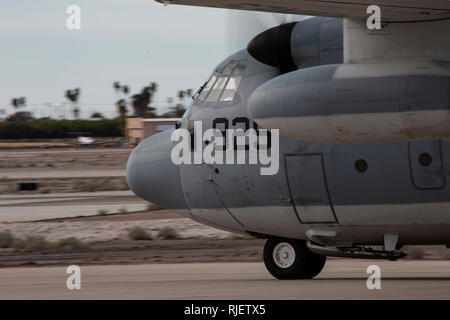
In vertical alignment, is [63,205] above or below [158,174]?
below

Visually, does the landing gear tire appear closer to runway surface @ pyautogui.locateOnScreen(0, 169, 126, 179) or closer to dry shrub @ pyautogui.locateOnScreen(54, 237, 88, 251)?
dry shrub @ pyautogui.locateOnScreen(54, 237, 88, 251)

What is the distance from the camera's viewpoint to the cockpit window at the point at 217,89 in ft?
50.7

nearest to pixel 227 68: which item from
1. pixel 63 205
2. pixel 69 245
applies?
pixel 69 245

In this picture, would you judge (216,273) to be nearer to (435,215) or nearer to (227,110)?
(227,110)

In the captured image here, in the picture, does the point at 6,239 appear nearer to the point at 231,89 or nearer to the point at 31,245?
the point at 31,245

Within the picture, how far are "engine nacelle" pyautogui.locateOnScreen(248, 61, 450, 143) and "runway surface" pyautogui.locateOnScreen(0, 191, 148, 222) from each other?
84.0ft

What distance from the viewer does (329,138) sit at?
11016 millimetres

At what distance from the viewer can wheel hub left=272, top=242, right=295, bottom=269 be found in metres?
15.3

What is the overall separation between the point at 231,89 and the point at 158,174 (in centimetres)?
200

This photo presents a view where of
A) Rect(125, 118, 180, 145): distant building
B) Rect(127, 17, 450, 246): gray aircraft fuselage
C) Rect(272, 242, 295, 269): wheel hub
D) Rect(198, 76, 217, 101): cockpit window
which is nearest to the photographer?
Rect(127, 17, 450, 246): gray aircraft fuselage

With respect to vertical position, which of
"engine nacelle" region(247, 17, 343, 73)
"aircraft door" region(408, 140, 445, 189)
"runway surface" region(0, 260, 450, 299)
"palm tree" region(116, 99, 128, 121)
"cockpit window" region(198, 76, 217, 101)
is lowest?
"palm tree" region(116, 99, 128, 121)

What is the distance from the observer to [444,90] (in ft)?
33.6

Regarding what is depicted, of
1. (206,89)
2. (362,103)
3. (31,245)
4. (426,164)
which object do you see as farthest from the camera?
(31,245)

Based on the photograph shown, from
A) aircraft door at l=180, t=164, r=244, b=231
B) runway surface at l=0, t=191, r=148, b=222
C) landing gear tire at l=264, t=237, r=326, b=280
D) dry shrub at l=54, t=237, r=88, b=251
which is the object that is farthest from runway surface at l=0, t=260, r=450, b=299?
runway surface at l=0, t=191, r=148, b=222
